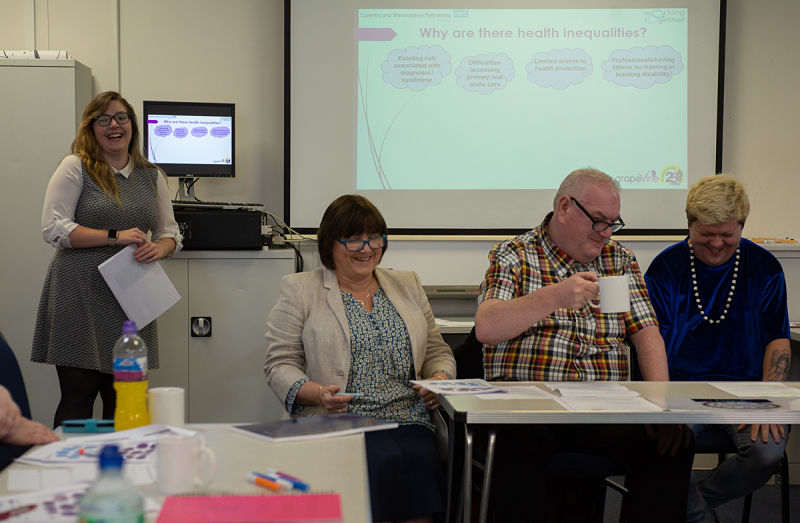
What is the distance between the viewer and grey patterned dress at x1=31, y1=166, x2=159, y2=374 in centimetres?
291

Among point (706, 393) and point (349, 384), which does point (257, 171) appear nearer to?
point (349, 384)

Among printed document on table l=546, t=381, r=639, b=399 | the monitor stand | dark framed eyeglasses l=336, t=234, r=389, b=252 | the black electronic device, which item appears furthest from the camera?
the monitor stand

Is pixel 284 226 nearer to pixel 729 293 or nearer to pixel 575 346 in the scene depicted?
pixel 575 346

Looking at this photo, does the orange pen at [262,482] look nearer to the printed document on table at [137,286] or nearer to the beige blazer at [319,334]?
the beige blazer at [319,334]

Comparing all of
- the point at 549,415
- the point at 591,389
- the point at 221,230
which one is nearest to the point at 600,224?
the point at 591,389

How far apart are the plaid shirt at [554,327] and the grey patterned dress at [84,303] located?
1.51 m

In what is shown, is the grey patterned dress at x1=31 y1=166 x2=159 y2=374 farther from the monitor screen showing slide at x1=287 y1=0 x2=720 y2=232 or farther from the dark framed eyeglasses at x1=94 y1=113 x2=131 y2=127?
the monitor screen showing slide at x1=287 y1=0 x2=720 y2=232

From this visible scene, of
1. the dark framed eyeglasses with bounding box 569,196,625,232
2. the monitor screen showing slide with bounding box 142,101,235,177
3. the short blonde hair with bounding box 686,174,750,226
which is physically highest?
the monitor screen showing slide with bounding box 142,101,235,177

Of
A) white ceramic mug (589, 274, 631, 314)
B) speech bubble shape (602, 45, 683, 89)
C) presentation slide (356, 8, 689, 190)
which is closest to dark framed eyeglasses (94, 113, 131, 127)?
presentation slide (356, 8, 689, 190)

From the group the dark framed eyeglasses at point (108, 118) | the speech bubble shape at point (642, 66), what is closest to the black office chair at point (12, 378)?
the dark framed eyeglasses at point (108, 118)

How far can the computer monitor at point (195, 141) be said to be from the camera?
3.67 metres

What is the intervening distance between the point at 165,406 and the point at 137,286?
5.05ft

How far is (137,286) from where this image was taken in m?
3.02

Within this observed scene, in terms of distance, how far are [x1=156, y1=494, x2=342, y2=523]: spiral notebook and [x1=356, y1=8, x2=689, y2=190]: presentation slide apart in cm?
290
